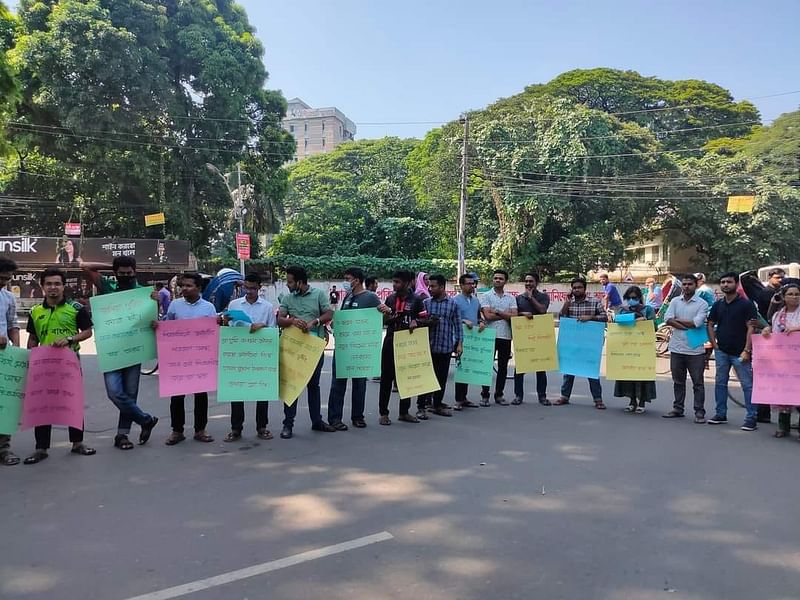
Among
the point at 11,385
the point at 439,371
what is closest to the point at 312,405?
the point at 439,371

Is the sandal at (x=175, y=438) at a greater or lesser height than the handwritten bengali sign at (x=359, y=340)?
lesser

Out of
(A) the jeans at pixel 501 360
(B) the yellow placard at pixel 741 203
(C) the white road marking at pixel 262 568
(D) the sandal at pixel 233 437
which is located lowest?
(D) the sandal at pixel 233 437

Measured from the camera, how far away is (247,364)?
20.4 feet

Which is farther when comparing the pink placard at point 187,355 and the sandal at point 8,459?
the pink placard at point 187,355

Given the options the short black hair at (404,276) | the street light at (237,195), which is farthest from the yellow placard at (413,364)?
the street light at (237,195)

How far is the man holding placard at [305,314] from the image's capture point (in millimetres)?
6379

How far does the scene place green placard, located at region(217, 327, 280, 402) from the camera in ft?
20.1

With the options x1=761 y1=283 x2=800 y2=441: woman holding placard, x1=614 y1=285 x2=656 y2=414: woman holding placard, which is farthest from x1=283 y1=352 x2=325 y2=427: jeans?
x1=761 y1=283 x2=800 y2=441: woman holding placard

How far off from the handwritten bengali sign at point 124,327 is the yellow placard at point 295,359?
1.26 metres

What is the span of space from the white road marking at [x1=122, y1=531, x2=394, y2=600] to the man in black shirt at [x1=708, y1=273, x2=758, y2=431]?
4.91 metres

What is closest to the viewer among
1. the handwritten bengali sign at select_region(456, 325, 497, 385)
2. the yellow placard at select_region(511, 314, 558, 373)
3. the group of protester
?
the group of protester

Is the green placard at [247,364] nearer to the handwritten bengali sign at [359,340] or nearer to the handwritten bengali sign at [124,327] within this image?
the handwritten bengali sign at [124,327]

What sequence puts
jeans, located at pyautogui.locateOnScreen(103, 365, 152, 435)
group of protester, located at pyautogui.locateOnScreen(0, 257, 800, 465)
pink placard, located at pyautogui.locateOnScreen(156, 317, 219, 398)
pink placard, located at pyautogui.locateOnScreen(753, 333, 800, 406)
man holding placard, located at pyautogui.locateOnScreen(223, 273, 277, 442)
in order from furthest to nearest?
pink placard, located at pyautogui.locateOnScreen(753, 333, 800, 406)
man holding placard, located at pyautogui.locateOnScreen(223, 273, 277, 442)
pink placard, located at pyautogui.locateOnScreen(156, 317, 219, 398)
jeans, located at pyautogui.locateOnScreen(103, 365, 152, 435)
group of protester, located at pyautogui.locateOnScreen(0, 257, 800, 465)

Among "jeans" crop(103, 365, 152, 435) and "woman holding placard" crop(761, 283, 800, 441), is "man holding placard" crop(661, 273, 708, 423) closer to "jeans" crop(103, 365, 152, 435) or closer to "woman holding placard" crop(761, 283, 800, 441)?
"woman holding placard" crop(761, 283, 800, 441)
